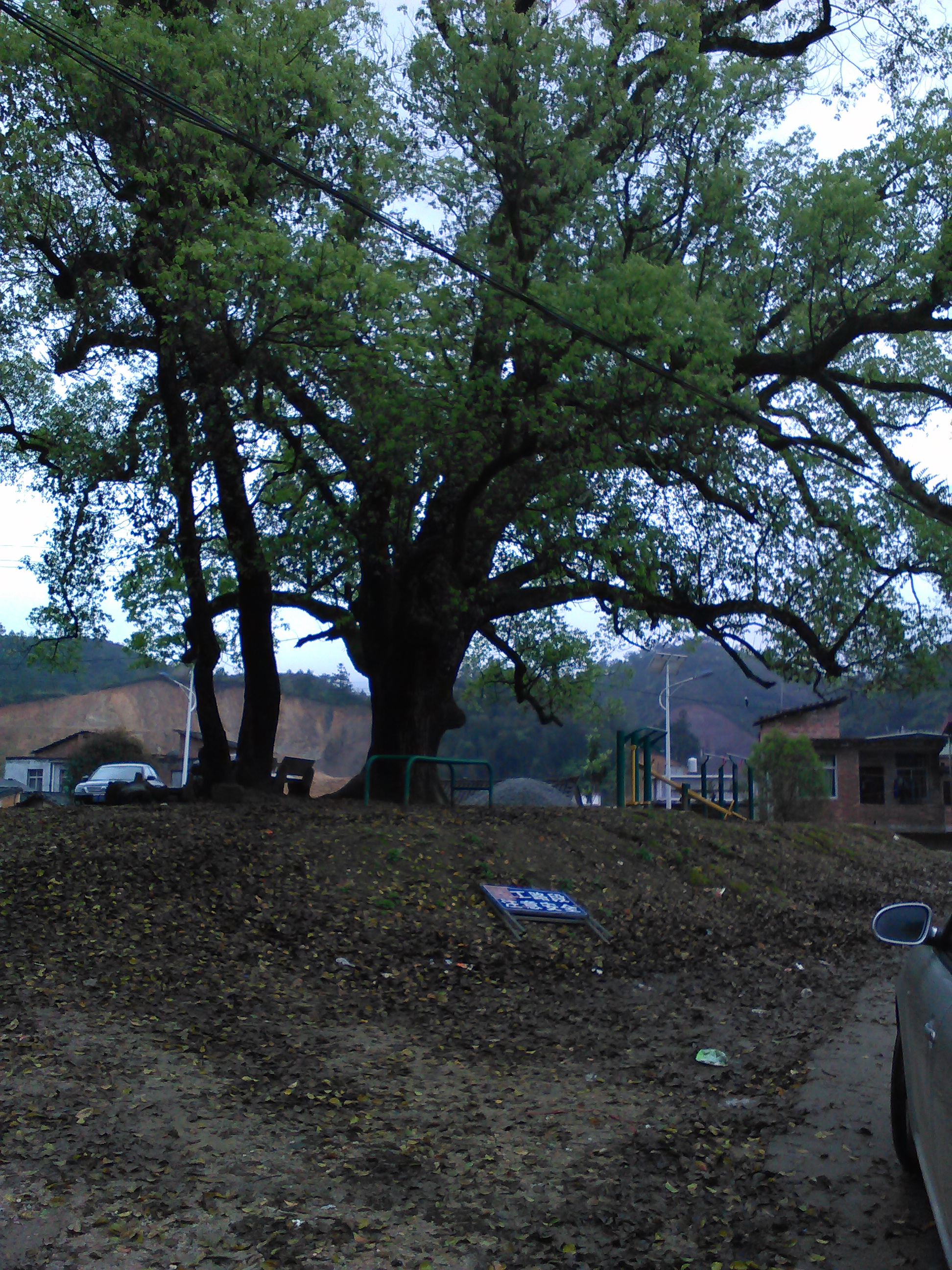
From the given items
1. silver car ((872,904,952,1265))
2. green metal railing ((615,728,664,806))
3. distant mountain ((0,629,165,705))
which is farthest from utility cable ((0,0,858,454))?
distant mountain ((0,629,165,705))

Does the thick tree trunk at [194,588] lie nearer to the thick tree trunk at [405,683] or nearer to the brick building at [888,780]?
the thick tree trunk at [405,683]

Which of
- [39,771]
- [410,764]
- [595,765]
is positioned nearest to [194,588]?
[410,764]

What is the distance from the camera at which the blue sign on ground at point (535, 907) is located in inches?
384

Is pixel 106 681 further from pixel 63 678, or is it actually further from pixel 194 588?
pixel 194 588

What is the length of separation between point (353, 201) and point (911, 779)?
122ft

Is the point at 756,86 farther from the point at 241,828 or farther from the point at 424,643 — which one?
the point at 241,828

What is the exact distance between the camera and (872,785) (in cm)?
4078

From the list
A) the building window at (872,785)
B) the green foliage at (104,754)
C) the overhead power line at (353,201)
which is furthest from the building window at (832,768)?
the overhead power line at (353,201)

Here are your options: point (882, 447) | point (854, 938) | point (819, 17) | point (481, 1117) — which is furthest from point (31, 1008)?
point (819, 17)

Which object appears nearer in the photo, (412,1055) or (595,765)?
(412,1055)

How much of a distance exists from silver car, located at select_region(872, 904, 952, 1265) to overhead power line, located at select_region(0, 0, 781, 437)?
6294mm

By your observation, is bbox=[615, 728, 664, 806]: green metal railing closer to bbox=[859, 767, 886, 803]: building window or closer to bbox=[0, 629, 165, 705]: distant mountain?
bbox=[859, 767, 886, 803]: building window

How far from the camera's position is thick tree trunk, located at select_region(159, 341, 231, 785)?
12656 mm

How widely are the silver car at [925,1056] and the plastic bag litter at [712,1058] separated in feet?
6.51
